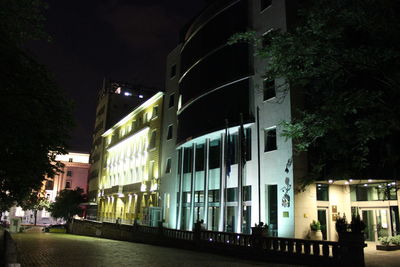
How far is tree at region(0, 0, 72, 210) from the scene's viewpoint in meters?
8.97

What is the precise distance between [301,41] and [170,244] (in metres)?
19.4

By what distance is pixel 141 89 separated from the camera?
8025cm

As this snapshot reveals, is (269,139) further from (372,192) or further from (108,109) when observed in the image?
(108,109)

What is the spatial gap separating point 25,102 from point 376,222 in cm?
2149

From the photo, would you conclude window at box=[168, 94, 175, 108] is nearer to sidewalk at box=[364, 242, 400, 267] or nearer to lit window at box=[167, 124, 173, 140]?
lit window at box=[167, 124, 173, 140]

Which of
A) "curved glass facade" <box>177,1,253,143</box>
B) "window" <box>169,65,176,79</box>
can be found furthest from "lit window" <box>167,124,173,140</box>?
"window" <box>169,65,176,79</box>

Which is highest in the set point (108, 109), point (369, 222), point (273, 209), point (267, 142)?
point (108, 109)

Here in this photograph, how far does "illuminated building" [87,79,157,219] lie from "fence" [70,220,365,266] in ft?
143

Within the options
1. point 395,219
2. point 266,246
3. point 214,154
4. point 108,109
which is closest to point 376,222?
point 395,219

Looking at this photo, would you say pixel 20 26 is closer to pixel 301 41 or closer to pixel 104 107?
pixel 301 41

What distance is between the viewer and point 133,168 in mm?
52750

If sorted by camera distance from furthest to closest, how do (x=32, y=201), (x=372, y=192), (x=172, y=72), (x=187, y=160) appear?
(x=172, y=72) < (x=187, y=160) < (x=32, y=201) < (x=372, y=192)

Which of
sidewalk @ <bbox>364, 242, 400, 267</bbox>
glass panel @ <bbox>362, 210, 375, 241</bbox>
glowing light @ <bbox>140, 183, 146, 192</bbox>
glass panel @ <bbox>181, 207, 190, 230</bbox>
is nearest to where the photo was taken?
sidewalk @ <bbox>364, 242, 400, 267</bbox>

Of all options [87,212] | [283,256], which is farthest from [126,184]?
[283,256]
